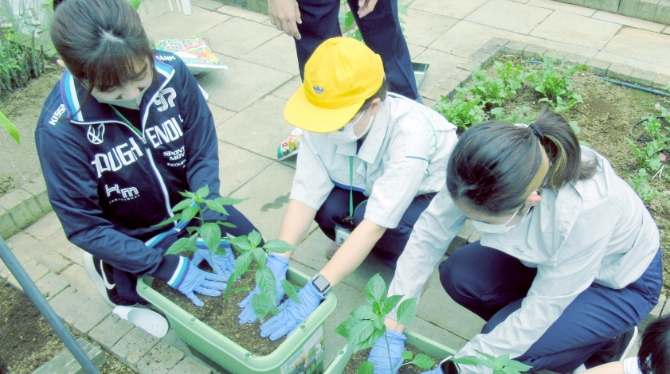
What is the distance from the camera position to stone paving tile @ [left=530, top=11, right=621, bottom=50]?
421cm

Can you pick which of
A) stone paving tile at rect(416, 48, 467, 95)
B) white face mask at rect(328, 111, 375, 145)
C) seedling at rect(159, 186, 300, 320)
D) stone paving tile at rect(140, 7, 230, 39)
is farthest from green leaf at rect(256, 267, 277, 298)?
stone paving tile at rect(140, 7, 230, 39)

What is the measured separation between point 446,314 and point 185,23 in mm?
3516

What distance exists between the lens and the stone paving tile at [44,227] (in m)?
2.77

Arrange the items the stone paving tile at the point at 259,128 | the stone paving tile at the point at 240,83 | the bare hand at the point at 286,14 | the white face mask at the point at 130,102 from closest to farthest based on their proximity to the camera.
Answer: the white face mask at the point at 130,102, the bare hand at the point at 286,14, the stone paving tile at the point at 259,128, the stone paving tile at the point at 240,83

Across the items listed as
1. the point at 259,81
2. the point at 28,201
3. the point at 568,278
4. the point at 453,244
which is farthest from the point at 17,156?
the point at 568,278

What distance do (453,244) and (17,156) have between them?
8.06ft

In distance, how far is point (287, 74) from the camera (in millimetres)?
3971

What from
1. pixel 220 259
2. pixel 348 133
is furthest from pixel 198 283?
pixel 348 133

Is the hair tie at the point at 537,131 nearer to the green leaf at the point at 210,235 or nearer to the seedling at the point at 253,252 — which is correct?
the seedling at the point at 253,252

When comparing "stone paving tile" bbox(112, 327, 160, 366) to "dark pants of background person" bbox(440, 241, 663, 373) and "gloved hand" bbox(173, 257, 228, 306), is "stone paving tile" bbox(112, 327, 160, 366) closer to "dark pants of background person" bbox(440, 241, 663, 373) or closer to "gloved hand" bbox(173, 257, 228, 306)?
"gloved hand" bbox(173, 257, 228, 306)

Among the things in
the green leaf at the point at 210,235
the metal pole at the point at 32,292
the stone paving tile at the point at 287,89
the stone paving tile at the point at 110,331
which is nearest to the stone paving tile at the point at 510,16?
the stone paving tile at the point at 287,89

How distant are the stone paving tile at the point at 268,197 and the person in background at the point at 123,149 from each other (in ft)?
1.92

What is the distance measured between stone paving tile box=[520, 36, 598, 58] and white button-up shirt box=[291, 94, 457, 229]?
2.36m

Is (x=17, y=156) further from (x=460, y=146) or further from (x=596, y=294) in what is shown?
(x=596, y=294)
